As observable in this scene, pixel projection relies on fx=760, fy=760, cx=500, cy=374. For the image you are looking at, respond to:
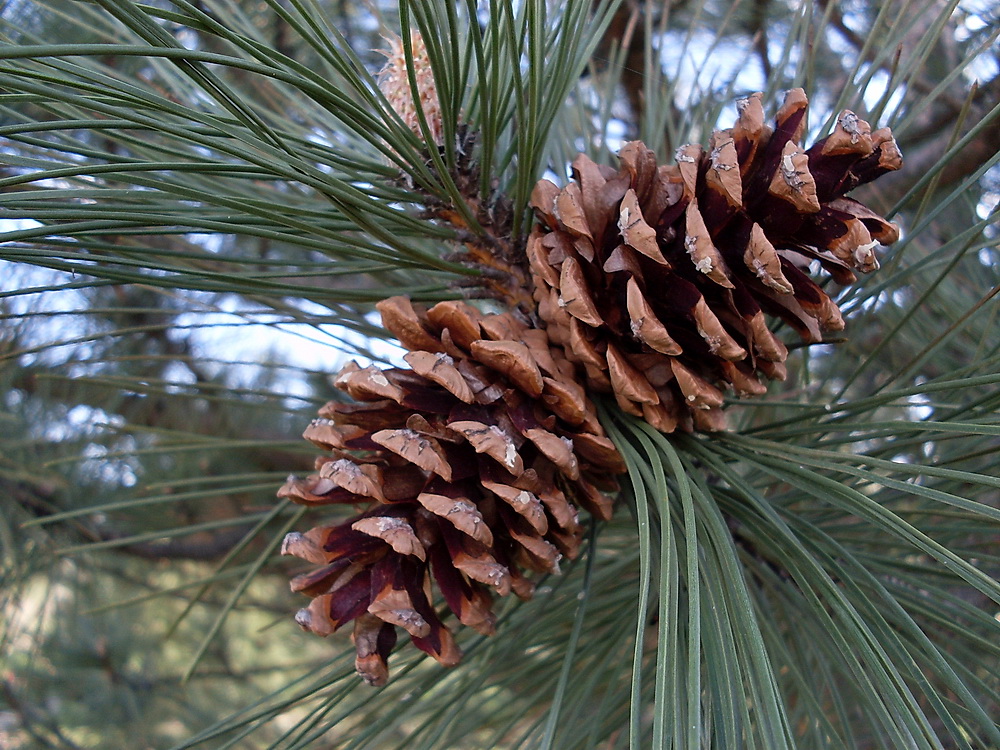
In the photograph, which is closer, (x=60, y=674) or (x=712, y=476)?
(x=712, y=476)

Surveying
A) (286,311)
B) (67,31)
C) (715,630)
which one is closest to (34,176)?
(286,311)

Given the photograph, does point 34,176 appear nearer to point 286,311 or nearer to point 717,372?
point 286,311
